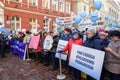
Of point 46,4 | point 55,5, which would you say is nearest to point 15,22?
point 46,4

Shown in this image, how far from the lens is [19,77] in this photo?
6.81m

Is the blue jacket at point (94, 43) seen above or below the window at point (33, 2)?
below

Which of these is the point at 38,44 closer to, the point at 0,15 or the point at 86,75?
the point at 86,75

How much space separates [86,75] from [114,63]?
4.58ft

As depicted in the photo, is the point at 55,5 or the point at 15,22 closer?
the point at 15,22

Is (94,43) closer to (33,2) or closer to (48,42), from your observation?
(48,42)

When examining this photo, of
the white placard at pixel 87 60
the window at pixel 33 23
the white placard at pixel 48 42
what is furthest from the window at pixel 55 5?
the white placard at pixel 87 60

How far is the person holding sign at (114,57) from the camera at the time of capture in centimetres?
422

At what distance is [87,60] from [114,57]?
3.34 ft

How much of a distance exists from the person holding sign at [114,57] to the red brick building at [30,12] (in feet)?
55.9

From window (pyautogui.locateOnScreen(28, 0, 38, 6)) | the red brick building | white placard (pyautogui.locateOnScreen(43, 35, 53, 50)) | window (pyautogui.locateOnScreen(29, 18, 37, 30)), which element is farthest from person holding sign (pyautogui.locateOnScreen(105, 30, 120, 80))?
window (pyautogui.locateOnScreen(28, 0, 38, 6))

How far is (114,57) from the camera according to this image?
4.37 m

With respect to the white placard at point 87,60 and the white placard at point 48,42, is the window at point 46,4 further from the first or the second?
the white placard at point 87,60

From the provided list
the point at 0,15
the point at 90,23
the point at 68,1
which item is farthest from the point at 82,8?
the point at 90,23
